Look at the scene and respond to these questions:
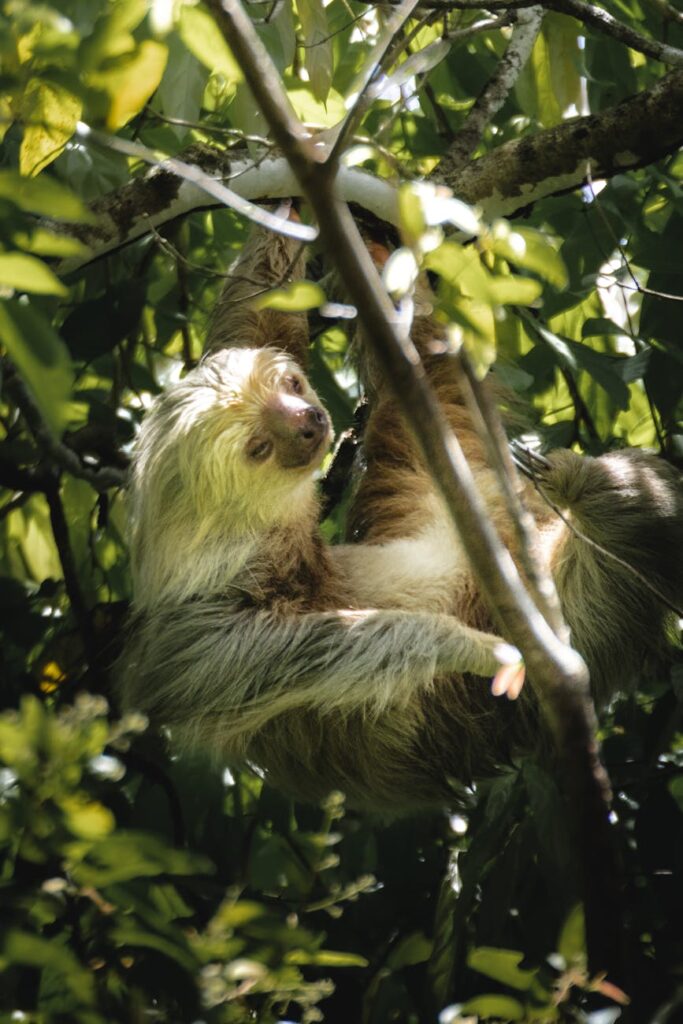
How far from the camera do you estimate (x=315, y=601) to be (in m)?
5.20

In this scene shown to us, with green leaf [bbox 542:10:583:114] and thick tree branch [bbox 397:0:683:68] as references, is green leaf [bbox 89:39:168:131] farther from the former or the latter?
green leaf [bbox 542:10:583:114]

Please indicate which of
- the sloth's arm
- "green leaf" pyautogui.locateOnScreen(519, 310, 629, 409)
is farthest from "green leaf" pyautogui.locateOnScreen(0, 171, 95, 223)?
"green leaf" pyautogui.locateOnScreen(519, 310, 629, 409)

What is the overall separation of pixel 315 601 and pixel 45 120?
2.89 metres

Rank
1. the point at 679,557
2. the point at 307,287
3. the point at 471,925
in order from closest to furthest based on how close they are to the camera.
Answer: the point at 307,287 < the point at 471,925 < the point at 679,557

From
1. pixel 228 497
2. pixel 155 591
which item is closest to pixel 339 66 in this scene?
pixel 228 497

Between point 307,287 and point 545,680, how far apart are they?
87 cm

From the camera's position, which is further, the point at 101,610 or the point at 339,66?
the point at 101,610

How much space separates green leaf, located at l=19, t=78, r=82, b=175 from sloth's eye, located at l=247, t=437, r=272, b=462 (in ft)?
7.10

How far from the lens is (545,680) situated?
91.0 inches

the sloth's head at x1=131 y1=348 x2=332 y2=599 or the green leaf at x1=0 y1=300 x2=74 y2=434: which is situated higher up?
the green leaf at x1=0 y1=300 x2=74 y2=434

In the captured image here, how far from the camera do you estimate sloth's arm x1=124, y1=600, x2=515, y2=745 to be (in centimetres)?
454

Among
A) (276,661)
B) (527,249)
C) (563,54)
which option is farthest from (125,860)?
(563,54)

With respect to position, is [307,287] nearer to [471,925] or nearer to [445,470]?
[445,470]

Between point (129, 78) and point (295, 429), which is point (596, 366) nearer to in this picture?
point (295, 429)
